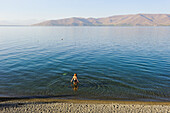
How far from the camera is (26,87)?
2041 cm

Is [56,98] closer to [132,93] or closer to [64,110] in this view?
[64,110]

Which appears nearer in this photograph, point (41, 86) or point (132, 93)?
point (132, 93)

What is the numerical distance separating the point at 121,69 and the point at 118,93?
10.5 meters

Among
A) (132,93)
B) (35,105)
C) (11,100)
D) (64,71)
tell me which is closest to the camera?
(35,105)

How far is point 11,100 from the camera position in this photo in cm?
1658

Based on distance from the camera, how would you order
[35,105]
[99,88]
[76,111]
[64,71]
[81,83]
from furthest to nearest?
[64,71] → [81,83] → [99,88] → [35,105] → [76,111]

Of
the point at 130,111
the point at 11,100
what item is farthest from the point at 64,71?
the point at 130,111

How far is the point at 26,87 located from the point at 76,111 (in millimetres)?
11258

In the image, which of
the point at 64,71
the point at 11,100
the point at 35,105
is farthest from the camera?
the point at 64,71

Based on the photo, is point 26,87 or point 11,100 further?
point 26,87

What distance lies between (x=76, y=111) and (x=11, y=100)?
956 cm

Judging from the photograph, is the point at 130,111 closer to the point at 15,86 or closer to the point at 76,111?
the point at 76,111

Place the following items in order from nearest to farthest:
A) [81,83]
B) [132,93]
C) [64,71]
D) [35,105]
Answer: [35,105] < [132,93] < [81,83] < [64,71]

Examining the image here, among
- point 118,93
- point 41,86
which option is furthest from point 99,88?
point 41,86
